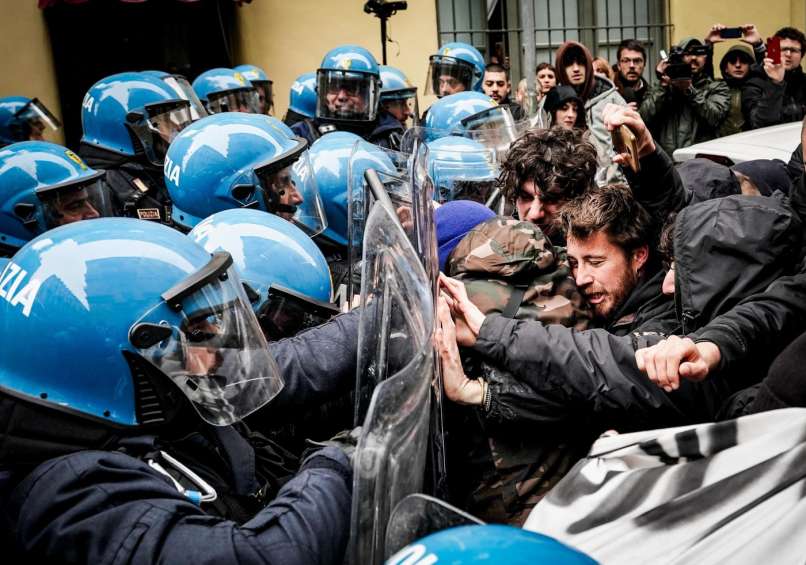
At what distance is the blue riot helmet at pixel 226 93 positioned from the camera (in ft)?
21.6

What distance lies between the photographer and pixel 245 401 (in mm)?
1753

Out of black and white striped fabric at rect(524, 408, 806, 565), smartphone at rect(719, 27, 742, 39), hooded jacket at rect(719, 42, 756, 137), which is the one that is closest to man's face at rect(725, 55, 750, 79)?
hooded jacket at rect(719, 42, 756, 137)

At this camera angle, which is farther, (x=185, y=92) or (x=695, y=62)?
(x=695, y=62)

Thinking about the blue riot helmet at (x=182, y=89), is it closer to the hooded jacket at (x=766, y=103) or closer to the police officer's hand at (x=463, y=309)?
the police officer's hand at (x=463, y=309)

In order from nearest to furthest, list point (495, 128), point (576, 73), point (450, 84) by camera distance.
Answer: point (495, 128) → point (576, 73) → point (450, 84)

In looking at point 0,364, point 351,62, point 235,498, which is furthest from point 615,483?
point 351,62

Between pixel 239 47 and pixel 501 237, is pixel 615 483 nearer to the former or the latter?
pixel 501 237

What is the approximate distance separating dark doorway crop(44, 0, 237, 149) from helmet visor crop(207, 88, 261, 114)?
3.16m

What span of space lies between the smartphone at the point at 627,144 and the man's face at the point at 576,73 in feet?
10.2

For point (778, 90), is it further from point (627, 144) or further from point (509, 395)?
point (509, 395)

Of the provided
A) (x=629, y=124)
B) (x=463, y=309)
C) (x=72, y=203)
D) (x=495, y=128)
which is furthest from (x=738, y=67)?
(x=463, y=309)

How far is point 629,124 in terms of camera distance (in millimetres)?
2500

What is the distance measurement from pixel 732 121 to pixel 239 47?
6.76 metres

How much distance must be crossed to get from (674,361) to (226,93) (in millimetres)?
5482
